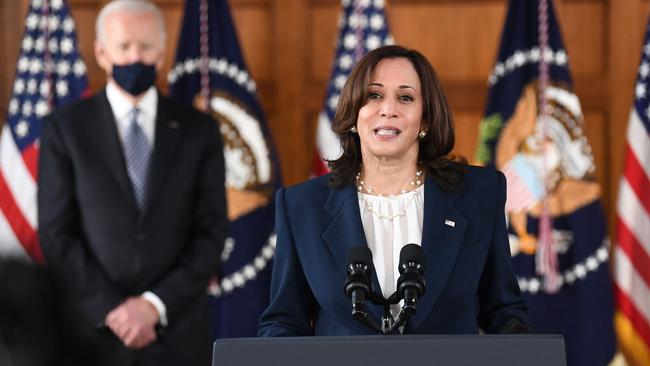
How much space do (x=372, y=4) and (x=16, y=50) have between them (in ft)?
6.44

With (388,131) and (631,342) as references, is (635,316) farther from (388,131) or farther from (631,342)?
(388,131)

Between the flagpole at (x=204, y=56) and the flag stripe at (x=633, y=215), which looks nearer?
the flag stripe at (x=633, y=215)

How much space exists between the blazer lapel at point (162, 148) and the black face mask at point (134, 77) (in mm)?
119

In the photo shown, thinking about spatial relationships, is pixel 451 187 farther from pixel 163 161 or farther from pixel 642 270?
pixel 642 270

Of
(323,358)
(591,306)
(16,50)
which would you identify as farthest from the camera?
(16,50)

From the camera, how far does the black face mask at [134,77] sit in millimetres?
4246

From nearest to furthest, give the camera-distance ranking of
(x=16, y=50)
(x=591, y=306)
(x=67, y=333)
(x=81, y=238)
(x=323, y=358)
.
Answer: (x=67, y=333) → (x=323, y=358) → (x=81, y=238) → (x=591, y=306) → (x=16, y=50)

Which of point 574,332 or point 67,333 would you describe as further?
point 574,332

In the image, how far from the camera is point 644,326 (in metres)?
5.34

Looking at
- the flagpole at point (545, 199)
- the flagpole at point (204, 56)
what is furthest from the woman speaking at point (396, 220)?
the flagpole at point (204, 56)

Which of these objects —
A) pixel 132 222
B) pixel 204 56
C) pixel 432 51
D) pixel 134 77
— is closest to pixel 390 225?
pixel 132 222

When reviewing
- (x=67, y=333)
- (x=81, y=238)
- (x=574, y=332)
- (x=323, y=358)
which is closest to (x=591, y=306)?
(x=574, y=332)

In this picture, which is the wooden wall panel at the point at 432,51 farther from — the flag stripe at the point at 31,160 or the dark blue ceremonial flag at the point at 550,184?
the flag stripe at the point at 31,160

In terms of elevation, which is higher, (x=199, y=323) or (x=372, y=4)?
(x=372, y=4)
